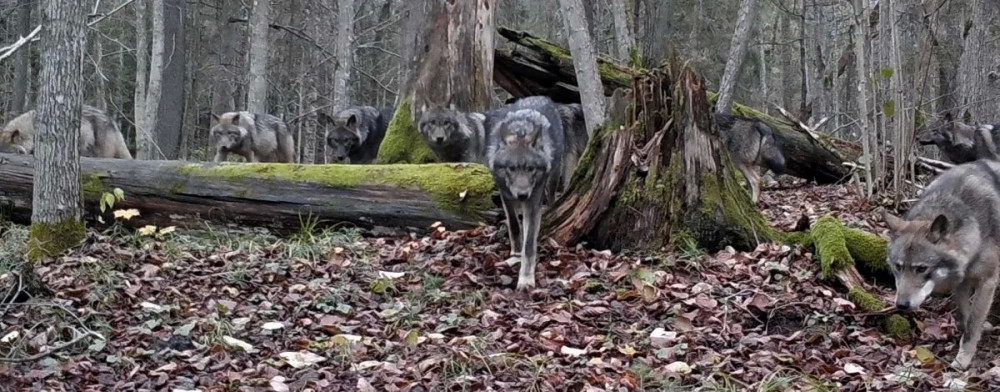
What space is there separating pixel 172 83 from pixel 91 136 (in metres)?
5.72

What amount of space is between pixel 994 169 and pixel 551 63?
7.15 meters

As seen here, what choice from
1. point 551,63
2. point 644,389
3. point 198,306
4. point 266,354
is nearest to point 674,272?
point 644,389

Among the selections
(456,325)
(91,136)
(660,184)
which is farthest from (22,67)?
(456,325)

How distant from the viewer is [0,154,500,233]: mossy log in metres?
8.05

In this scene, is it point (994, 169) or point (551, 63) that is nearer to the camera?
point (994, 169)

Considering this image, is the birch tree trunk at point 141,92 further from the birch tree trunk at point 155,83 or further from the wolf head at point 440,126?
the wolf head at point 440,126

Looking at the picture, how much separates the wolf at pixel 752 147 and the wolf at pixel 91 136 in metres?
8.88

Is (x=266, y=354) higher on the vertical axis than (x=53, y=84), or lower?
lower

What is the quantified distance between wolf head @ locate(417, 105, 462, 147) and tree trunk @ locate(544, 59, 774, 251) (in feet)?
10.8

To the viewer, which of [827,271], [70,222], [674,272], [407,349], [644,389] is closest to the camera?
[644,389]

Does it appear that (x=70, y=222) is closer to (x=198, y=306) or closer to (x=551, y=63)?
(x=198, y=306)

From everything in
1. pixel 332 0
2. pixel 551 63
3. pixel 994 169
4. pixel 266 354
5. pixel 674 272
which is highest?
pixel 332 0

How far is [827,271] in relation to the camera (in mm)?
6000

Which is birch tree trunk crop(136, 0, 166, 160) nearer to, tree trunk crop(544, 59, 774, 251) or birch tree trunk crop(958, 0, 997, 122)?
tree trunk crop(544, 59, 774, 251)
